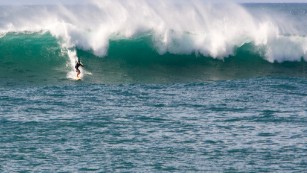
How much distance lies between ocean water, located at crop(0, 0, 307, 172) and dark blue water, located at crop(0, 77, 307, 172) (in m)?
0.03

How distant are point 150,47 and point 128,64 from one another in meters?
1.98

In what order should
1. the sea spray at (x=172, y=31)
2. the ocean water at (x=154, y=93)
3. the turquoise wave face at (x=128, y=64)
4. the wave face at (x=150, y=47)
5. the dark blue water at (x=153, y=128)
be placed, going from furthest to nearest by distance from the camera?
the sea spray at (x=172, y=31)
the wave face at (x=150, y=47)
the turquoise wave face at (x=128, y=64)
the ocean water at (x=154, y=93)
the dark blue water at (x=153, y=128)

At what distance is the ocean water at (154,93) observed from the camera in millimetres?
18172

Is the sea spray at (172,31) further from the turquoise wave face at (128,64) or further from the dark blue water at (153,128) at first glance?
the dark blue water at (153,128)

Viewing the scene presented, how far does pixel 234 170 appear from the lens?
17.0 m

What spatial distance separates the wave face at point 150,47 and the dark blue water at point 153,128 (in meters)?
3.70

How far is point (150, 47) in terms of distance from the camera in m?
34.7

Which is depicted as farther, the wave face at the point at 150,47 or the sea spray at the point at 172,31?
the sea spray at the point at 172,31

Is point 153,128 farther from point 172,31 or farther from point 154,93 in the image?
point 172,31

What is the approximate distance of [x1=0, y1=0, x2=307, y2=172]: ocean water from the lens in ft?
59.6

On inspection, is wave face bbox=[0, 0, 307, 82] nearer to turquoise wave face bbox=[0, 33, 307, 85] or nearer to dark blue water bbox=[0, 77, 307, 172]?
turquoise wave face bbox=[0, 33, 307, 85]

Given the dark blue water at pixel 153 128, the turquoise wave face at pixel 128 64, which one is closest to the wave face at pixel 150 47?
the turquoise wave face at pixel 128 64

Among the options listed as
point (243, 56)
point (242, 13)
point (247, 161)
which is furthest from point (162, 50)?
Answer: point (247, 161)

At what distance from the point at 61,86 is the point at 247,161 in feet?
39.1
